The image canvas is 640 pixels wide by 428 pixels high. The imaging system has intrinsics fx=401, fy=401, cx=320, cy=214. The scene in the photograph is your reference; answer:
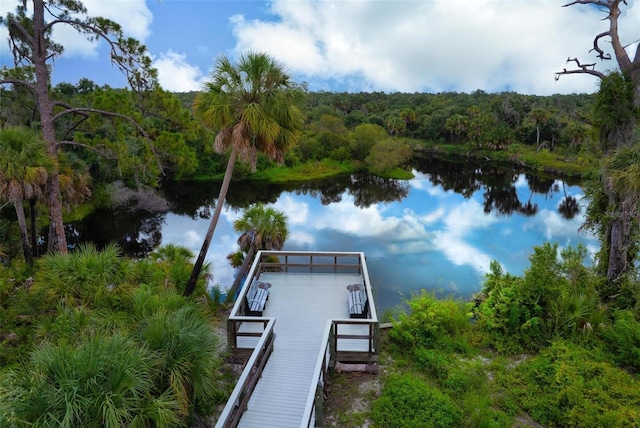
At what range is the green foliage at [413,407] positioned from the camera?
7.56m

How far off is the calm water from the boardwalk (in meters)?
5.30

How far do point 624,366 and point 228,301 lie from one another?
1131cm

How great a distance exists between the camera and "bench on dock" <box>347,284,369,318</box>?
10.5 meters

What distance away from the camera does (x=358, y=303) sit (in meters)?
10.7

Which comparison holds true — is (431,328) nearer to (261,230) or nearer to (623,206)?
(623,206)

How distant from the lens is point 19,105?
1875 centimetres

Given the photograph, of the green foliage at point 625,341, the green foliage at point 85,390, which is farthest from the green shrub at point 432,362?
the green foliage at point 85,390

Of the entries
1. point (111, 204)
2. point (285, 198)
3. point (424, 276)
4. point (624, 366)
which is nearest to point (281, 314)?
point (624, 366)

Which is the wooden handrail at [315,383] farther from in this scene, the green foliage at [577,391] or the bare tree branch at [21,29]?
the bare tree branch at [21,29]

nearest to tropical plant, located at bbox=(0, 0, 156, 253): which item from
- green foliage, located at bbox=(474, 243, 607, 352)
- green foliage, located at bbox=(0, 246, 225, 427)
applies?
green foliage, located at bbox=(0, 246, 225, 427)

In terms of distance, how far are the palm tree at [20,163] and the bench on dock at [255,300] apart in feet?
21.1

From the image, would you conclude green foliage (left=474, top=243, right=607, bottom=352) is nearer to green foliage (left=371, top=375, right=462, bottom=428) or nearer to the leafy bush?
the leafy bush

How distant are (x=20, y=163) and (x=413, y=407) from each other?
11.4m

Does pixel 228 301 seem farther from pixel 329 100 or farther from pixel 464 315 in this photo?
pixel 329 100
